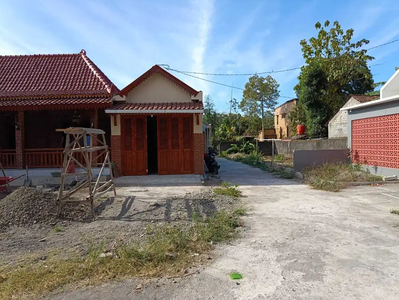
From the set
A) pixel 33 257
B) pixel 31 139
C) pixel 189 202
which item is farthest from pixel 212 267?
pixel 31 139

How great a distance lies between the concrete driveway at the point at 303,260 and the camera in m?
3.20

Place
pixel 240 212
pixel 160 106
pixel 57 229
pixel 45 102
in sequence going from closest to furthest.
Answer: pixel 57 229
pixel 240 212
pixel 45 102
pixel 160 106

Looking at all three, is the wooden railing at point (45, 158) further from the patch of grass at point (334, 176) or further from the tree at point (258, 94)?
the tree at point (258, 94)

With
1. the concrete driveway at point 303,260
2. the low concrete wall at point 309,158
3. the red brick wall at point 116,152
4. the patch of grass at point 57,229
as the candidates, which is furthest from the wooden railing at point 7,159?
the low concrete wall at point 309,158

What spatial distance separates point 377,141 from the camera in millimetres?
11484

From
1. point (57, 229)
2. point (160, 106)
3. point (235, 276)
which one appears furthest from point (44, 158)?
point (235, 276)

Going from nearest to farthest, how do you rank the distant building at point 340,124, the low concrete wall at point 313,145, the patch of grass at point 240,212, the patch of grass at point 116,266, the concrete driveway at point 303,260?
the concrete driveway at point 303,260 < the patch of grass at point 116,266 < the patch of grass at point 240,212 < the low concrete wall at point 313,145 < the distant building at point 340,124

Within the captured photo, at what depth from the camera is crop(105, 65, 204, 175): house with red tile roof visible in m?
11.4

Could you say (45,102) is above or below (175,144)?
above

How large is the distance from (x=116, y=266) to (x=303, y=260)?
2.49m

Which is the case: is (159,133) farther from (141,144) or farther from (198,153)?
(198,153)

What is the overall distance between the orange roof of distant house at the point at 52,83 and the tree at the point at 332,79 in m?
17.9

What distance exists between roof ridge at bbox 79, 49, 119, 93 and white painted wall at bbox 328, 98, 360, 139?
16.2m

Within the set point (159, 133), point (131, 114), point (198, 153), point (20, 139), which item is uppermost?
point (131, 114)
